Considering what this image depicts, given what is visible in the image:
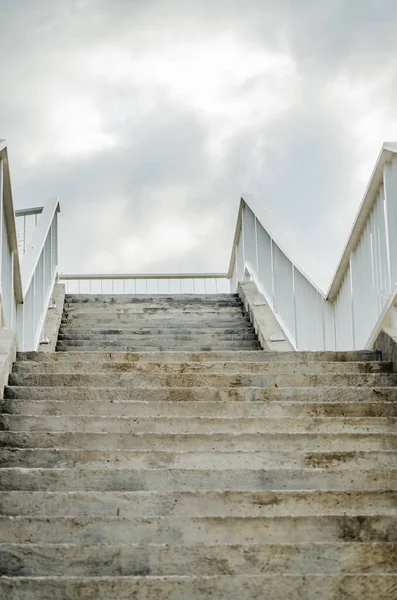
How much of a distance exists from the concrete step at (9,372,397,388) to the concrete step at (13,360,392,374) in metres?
0.17

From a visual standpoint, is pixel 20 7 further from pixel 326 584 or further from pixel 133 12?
pixel 326 584

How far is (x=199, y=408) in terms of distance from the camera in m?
5.19

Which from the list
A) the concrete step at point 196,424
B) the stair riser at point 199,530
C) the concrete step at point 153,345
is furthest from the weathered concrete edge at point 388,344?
the concrete step at point 153,345

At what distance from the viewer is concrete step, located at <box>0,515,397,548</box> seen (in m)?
4.02

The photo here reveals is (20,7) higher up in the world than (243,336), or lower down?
higher up

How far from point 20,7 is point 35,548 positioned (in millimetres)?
11298

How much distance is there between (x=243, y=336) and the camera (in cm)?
994

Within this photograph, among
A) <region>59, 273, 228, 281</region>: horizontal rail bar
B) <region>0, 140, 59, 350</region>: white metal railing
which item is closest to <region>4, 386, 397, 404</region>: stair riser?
<region>0, 140, 59, 350</region>: white metal railing

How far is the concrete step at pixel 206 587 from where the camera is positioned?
361cm

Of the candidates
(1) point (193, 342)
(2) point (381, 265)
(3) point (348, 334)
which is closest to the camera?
(2) point (381, 265)

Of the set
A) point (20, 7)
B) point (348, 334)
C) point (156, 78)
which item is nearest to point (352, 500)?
point (348, 334)

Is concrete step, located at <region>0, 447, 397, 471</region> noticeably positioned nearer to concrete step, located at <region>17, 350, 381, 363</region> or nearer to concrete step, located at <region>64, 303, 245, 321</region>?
concrete step, located at <region>17, 350, 381, 363</region>

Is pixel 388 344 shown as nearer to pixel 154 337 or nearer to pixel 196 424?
pixel 196 424

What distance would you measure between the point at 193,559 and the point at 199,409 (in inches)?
56.3
